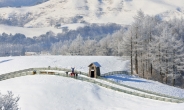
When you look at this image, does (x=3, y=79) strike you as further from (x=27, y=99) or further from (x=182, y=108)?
(x=182, y=108)

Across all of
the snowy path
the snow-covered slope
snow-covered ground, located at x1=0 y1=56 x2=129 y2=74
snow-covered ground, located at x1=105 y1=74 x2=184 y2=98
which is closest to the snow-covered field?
the snow-covered slope

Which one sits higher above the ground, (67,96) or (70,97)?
(67,96)

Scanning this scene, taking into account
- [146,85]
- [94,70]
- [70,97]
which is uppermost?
[94,70]

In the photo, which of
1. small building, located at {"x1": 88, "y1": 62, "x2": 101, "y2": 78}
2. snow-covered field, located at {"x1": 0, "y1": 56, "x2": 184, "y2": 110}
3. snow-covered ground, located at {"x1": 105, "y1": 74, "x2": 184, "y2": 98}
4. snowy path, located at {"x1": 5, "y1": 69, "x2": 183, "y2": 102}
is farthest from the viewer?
small building, located at {"x1": 88, "y1": 62, "x2": 101, "y2": 78}

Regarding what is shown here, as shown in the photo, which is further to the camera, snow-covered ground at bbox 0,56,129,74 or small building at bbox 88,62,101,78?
snow-covered ground at bbox 0,56,129,74

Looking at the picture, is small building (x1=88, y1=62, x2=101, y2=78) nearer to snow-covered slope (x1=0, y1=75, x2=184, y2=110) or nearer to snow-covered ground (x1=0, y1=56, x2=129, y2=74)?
snow-covered slope (x1=0, y1=75, x2=184, y2=110)

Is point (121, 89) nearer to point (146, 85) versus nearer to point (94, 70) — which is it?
point (94, 70)

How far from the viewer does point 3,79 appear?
69.9 m

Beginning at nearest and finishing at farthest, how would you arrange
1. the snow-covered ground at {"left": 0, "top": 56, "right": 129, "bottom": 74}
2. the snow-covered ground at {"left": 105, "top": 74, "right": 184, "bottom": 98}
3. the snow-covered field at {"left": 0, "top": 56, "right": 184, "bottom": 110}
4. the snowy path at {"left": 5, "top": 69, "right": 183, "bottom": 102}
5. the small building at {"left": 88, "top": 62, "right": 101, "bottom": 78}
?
1. the snow-covered field at {"left": 0, "top": 56, "right": 184, "bottom": 110}
2. the snowy path at {"left": 5, "top": 69, "right": 183, "bottom": 102}
3. the snow-covered ground at {"left": 105, "top": 74, "right": 184, "bottom": 98}
4. the small building at {"left": 88, "top": 62, "right": 101, "bottom": 78}
5. the snow-covered ground at {"left": 0, "top": 56, "right": 129, "bottom": 74}

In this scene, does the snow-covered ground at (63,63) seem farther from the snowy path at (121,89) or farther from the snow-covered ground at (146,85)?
the snowy path at (121,89)

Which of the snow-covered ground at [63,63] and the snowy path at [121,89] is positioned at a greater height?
the snow-covered ground at [63,63]

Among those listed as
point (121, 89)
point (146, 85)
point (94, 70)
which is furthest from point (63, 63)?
point (121, 89)

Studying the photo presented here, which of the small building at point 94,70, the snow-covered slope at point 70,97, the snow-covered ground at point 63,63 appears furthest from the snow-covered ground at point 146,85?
the snow-covered ground at point 63,63

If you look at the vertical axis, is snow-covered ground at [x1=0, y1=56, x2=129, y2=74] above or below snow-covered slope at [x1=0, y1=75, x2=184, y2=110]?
above
